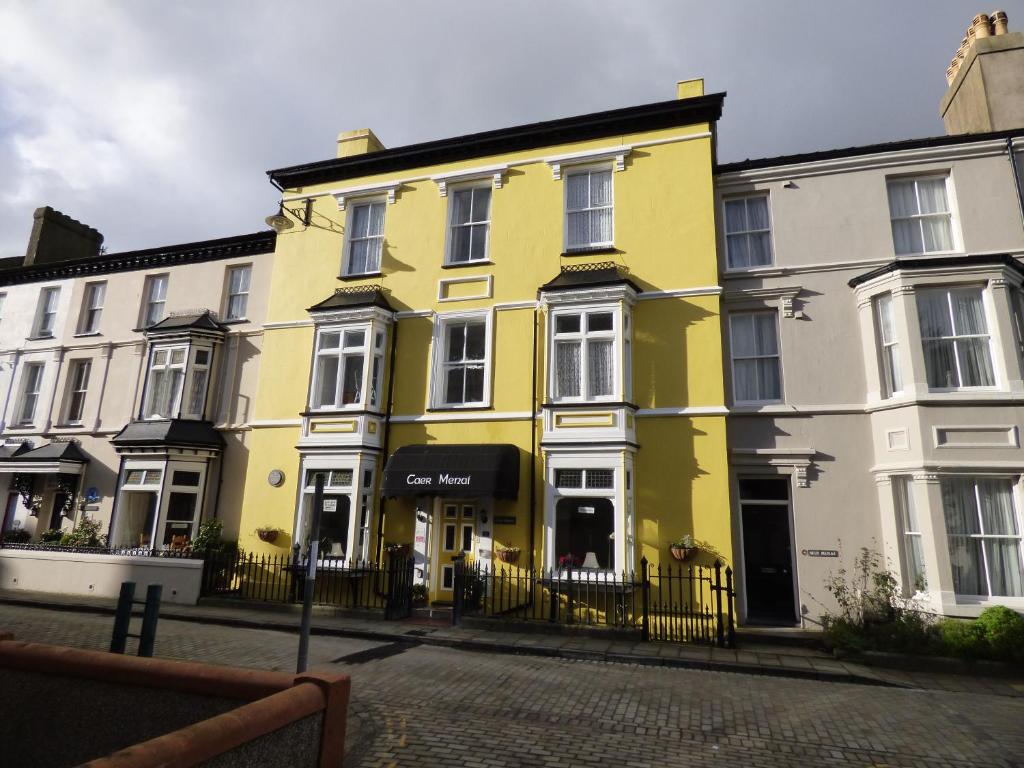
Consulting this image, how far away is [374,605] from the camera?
1446 cm

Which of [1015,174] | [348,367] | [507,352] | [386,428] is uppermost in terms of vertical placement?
[1015,174]

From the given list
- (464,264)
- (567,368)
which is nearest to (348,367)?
(464,264)

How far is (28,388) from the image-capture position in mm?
22219

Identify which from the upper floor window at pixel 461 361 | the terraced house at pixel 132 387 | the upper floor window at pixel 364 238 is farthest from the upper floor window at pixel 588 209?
the terraced house at pixel 132 387

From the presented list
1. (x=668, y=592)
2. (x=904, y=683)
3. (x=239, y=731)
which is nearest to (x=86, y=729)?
(x=239, y=731)

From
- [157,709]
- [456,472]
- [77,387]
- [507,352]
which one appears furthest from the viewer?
[77,387]

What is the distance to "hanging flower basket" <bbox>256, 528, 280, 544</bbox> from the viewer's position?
51.0ft

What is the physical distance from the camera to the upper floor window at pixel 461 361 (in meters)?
15.6

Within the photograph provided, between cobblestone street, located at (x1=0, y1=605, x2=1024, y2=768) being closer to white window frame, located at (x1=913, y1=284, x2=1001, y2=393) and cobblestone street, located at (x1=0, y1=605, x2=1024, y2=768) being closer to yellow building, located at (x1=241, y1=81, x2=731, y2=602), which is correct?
yellow building, located at (x1=241, y1=81, x2=731, y2=602)

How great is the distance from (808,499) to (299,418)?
12507 millimetres

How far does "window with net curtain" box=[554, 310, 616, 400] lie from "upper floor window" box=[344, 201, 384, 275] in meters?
6.03

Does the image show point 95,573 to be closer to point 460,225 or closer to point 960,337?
point 460,225

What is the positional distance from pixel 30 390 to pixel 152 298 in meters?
5.98

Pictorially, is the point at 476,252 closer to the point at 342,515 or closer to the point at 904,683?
the point at 342,515
